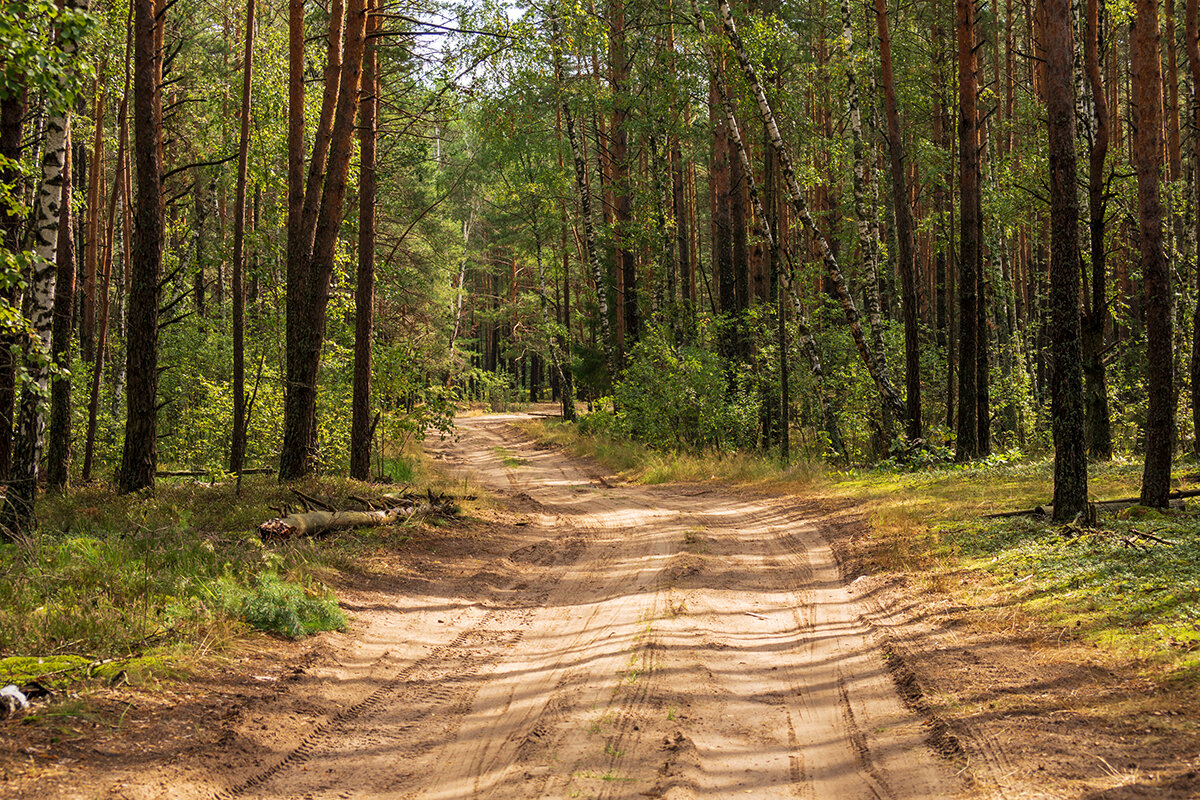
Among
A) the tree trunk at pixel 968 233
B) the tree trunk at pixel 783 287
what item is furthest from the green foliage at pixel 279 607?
the tree trunk at pixel 968 233

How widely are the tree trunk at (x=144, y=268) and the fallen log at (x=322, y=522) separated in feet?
10.6

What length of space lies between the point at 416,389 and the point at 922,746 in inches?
463

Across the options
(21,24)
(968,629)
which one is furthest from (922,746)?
(21,24)

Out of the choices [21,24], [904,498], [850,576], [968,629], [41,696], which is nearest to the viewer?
[41,696]

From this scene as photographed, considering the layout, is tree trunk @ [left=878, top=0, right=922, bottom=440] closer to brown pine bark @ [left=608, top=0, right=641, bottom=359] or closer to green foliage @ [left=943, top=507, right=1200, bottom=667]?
green foliage @ [left=943, top=507, right=1200, bottom=667]

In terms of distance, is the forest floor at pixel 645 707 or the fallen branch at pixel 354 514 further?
the fallen branch at pixel 354 514

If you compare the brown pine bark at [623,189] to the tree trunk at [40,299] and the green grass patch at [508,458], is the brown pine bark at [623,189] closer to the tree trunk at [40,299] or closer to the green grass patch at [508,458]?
the green grass patch at [508,458]

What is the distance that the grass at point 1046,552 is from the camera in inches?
215

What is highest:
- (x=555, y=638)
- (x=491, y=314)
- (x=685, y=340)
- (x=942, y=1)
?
(x=942, y=1)

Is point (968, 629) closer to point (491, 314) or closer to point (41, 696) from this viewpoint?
point (41, 696)

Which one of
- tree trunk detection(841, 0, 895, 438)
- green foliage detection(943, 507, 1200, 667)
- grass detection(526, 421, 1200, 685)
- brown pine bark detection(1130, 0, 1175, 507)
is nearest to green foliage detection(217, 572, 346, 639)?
grass detection(526, 421, 1200, 685)

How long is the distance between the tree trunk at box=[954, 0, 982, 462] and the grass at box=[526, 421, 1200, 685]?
Answer: 1113mm

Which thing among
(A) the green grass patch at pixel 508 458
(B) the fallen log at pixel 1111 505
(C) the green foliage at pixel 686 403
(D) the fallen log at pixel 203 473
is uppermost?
(C) the green foliage at pixel 686 403

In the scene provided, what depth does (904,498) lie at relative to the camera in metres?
12.0
